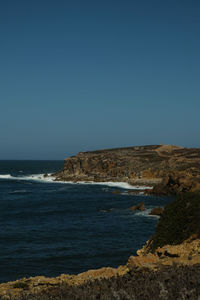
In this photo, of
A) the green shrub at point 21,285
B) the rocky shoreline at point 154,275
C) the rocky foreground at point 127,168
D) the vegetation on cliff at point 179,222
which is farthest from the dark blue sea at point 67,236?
the rocky foreground at point 127,168

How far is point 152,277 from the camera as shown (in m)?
9.58

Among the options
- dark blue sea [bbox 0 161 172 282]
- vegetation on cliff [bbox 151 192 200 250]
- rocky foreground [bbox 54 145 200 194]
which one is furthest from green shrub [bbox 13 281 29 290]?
rocky foreground [bbox 54 145 200 194]

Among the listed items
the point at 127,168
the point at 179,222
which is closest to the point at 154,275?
the point at 179,222

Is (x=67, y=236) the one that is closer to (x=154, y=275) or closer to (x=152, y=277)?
(x=154, y=275)

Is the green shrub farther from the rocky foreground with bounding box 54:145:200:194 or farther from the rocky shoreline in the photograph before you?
the rocky foreground with bounding box 54:145:200:194

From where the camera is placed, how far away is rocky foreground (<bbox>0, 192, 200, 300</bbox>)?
8319mm

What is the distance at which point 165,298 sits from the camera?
7809 millimetres

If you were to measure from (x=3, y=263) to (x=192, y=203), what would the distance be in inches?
654

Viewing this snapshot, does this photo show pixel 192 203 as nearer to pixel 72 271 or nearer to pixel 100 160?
pixel 72 271

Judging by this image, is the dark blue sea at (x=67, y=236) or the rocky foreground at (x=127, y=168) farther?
the rocky foreground at (x=127, y=168)

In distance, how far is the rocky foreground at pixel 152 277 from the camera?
328 inches

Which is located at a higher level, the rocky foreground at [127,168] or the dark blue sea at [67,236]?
the rocky foreground at [127,168]

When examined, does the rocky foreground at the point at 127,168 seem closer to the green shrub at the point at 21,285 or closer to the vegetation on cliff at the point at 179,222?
the vegetation on cliff at the point at 179,222

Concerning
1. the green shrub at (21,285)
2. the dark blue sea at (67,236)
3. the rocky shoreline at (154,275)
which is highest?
the rocky shoreline at (154,275)
